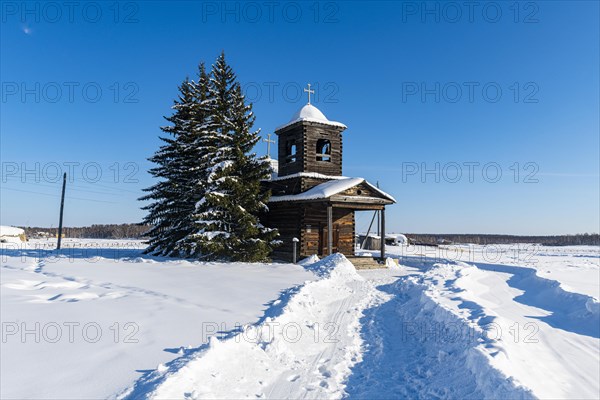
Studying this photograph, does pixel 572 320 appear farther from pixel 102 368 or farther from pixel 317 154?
pixel 317 154

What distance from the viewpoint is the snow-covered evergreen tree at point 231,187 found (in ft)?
54.7

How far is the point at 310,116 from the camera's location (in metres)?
22.3

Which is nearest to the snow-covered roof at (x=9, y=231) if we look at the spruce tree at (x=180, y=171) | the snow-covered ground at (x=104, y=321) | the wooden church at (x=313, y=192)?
the spruce tree at (x=180, y=171)

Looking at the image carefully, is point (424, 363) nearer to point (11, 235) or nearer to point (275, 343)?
point (275, 343)

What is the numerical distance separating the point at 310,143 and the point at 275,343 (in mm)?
17448

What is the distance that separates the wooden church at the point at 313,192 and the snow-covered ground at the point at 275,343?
31.1 feet

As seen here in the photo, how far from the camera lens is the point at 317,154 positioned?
22250 mm

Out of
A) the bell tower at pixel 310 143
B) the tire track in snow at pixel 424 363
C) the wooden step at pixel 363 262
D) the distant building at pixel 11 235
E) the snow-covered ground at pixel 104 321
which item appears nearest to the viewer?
the snow-covered ground at pixel 104 321

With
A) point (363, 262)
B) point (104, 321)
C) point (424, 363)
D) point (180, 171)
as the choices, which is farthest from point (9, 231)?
point (424, 363)

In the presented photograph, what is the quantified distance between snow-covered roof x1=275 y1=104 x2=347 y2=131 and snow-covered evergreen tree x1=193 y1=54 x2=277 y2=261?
362 centimetres

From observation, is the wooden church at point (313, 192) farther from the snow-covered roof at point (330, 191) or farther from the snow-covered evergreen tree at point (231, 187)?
the snow-covered evergreen tree at point (231, 187)

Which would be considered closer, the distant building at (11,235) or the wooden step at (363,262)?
the wooden step at (363,262)

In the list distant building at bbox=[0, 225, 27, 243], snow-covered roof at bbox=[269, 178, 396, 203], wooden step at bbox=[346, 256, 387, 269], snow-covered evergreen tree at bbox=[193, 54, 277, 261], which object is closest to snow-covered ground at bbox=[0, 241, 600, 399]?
snow-covered evergreen tree at bbox=[193, 54, 277, 261]

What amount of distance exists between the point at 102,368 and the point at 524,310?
415 inches
